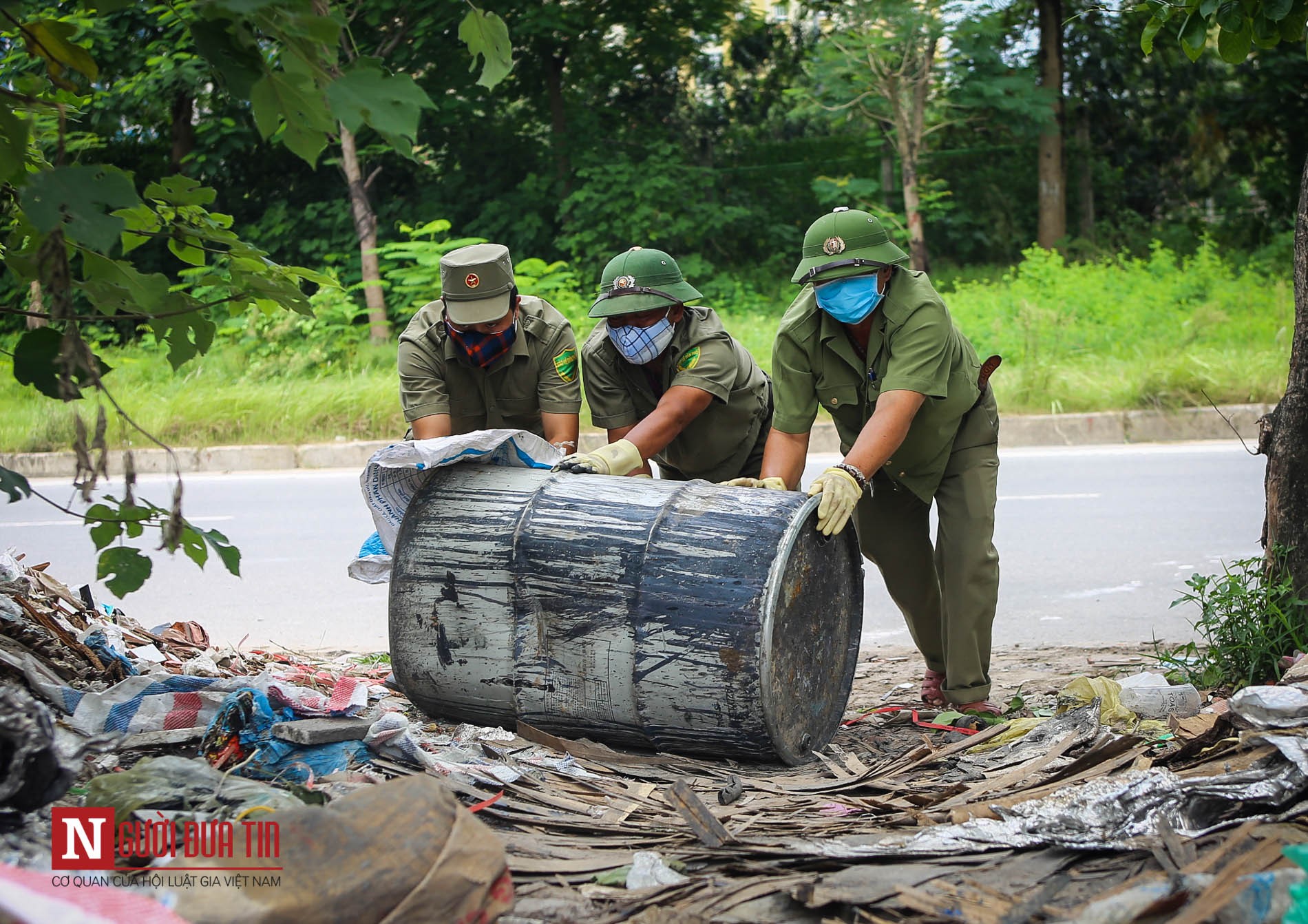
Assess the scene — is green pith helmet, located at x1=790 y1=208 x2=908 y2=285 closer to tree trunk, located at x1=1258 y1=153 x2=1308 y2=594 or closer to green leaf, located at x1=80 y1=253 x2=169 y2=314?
tree trunk, located at x1=1258 y1=153 x2=1308 y2=594

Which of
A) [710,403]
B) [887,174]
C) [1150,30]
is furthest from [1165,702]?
[887,174]

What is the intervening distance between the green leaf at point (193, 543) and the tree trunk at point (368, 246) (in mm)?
9998

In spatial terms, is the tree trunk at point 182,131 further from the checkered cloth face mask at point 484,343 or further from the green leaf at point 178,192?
the green leaf at point 178,192

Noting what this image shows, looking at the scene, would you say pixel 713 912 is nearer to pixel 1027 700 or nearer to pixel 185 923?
pixel 185 923

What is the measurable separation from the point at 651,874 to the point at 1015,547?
470 centimetres

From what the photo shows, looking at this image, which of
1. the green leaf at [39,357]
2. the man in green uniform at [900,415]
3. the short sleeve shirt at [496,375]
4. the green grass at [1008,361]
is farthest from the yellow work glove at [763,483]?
the green grass at [1008,361]

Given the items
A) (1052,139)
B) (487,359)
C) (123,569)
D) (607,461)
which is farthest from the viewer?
(1052,139)

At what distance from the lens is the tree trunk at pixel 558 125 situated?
49.9 ft

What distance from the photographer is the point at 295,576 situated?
6352 millimetres

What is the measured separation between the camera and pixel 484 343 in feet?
13.1

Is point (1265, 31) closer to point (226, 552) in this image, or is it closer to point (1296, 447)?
point (1296, 447)

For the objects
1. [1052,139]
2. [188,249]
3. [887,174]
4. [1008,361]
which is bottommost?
[1008,361]

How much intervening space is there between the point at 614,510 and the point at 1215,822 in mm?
1519

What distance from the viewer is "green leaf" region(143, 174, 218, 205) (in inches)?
107
